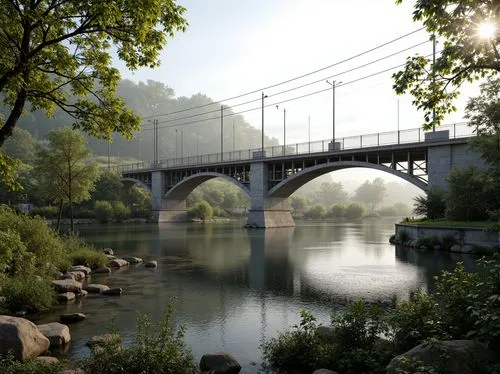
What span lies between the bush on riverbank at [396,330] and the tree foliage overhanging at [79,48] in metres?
6.83

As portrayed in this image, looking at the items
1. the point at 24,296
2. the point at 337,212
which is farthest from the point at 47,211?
the point at 337,212

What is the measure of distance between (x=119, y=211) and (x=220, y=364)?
6424 cm

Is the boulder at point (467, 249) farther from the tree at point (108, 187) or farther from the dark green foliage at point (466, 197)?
the tree at point (108, 187)

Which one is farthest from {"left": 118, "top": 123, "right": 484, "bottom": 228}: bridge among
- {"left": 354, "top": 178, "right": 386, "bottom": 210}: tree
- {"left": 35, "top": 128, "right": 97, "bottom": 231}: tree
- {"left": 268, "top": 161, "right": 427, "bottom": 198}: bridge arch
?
{"left": 354, "top": 178, "right": 386, "bottom": 210}: tree

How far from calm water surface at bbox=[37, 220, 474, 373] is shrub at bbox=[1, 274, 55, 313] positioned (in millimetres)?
644

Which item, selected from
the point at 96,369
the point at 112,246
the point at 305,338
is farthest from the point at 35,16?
the point at 112,246

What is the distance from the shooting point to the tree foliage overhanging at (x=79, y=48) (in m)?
8.47

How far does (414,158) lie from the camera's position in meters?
43.8

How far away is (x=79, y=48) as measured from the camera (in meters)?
10.6

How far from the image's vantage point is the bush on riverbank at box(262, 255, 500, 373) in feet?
23.7

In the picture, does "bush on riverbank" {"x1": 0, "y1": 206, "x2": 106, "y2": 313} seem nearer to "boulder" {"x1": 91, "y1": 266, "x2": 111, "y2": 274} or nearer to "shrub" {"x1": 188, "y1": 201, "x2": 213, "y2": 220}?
"boulder" {"x1": 91, "y1": 266, "x2": 111, "y2": 274}

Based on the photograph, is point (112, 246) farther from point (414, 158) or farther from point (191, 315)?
point (414, 158)

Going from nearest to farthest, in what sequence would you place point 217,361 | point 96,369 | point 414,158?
point 96,369 → point 217,361 → point 414,158

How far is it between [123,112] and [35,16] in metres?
3.17
